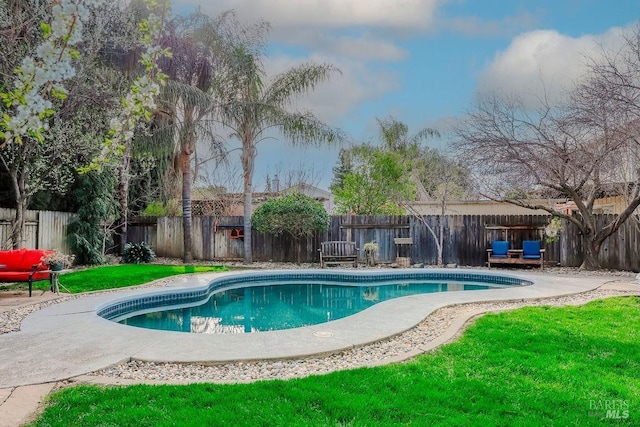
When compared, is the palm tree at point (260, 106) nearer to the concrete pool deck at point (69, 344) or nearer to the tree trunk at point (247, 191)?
the tree trunk at point (247, 191)

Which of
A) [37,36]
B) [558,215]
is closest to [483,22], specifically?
[558,215]

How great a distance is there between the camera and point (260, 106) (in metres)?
13.2

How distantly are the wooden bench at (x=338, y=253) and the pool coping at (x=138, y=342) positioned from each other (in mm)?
6363

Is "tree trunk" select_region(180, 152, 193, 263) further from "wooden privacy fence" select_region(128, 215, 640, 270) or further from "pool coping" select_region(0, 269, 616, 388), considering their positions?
"pool coping" select_region(0, 269, 616, 388)

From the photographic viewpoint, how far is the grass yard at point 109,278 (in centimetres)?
865

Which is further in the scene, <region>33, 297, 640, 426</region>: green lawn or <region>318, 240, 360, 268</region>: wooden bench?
<region>318, 240, 360, 268</region>: wooden bench

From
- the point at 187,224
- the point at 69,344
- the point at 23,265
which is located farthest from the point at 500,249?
the point at 23,265

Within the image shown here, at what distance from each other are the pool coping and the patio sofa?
1.48m

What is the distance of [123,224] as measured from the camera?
48.5 ft

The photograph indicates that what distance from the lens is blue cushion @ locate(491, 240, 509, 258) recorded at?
13008mm

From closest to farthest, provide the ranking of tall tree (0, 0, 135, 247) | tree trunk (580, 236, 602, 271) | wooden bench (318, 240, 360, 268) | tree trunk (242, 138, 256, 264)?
tall tree (0, 0, 135, 247) < tree trunk (580, 236, 602, 271) < wooden bench (318, 240, 360, 268) < tree trunk (242, 138, 256, 264)

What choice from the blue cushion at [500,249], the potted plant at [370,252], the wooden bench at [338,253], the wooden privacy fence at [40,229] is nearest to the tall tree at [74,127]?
the wooden privacy fence at [40,229]

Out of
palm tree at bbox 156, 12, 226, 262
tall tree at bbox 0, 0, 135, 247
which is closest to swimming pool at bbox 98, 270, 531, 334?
tall tree at bbox 0, 0, 135, 247

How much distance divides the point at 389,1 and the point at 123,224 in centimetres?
1082
